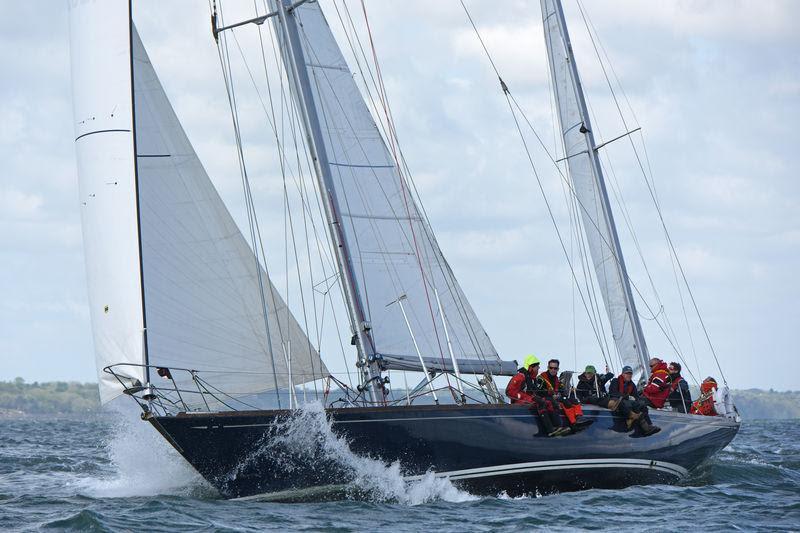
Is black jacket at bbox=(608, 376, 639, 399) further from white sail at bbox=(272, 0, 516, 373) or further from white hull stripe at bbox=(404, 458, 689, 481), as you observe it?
white sail at bbox=(272, 0, 516, 373)

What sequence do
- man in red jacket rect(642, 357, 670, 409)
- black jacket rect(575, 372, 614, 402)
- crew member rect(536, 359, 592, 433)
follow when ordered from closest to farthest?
crew member rect(536, 359, 592, 433) → black jacket rect(575, 372, 614, 402) → man in red jacket rect(642, 357, 670, 409)

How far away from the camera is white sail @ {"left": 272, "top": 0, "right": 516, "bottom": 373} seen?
1557 cm

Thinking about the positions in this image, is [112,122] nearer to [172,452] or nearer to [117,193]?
[117,193]

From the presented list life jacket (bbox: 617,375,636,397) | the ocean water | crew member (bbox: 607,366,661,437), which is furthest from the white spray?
life jacket (bbox: 617,375,636,397)

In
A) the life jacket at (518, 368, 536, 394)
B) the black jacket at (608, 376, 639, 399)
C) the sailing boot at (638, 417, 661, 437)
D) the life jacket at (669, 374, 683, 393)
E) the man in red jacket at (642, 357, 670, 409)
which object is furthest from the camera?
the life jacket at (669, 374, 683, 393)

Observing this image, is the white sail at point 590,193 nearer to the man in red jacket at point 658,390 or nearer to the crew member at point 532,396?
the man in red jacket at point 658,390

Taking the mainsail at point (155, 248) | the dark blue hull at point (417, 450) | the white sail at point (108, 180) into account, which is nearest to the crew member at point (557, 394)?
the dark blue hull at point (417, 450)

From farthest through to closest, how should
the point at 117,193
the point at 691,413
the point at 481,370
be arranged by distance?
1. the point at 691,413
2. the point at 481,370
3. the point at 117,193

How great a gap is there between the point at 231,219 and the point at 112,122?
79.2 inches

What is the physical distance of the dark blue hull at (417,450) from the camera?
1327 centimetres

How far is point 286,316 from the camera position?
15.0 m

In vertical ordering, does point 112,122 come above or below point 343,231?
above

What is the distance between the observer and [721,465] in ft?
65.3

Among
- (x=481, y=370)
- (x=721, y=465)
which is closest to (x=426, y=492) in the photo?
(x=481, y=370)
